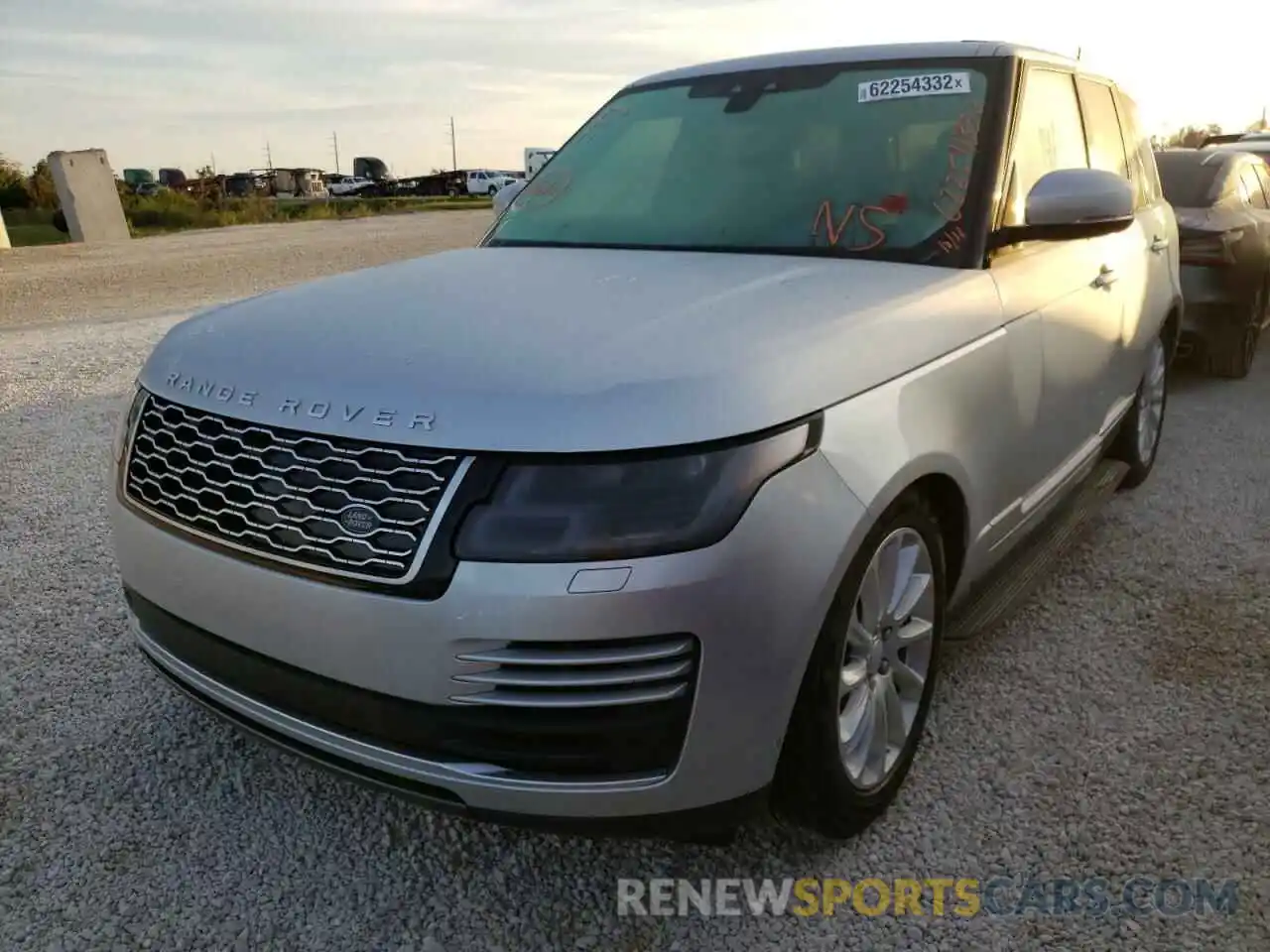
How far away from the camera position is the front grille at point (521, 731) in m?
1.83

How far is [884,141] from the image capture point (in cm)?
304

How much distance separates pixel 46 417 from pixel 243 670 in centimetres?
516

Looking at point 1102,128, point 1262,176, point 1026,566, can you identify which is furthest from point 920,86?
point 1262,176

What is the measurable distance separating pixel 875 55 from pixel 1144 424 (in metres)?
2.50

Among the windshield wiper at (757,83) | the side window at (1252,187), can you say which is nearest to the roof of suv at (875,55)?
the windshield wiper at (757,83)

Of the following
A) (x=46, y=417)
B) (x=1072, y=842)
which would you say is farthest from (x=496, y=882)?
(x=46, y=417)

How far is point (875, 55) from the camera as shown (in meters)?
3.31

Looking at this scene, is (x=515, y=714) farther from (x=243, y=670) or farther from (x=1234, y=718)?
(x=1234, y=718)

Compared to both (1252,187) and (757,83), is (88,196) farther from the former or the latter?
(757,83)

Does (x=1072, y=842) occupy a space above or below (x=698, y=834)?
below

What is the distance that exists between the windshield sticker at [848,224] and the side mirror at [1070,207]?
1.04 ft

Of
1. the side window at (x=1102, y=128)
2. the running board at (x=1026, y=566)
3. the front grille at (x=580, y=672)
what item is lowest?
the running board at (x=1026, y=566)

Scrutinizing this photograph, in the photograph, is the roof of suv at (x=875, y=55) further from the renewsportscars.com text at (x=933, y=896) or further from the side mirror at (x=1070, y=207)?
the renewsportscars.com text at (x=933, y=896)

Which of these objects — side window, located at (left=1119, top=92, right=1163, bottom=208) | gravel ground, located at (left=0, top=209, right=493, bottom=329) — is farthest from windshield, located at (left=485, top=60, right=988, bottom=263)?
gravel ground, located at (left=0, top=209, right=493, bottom=329)
